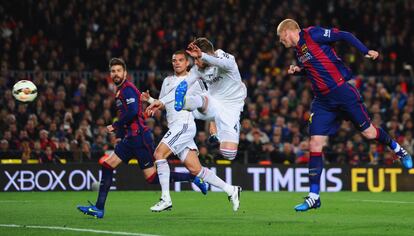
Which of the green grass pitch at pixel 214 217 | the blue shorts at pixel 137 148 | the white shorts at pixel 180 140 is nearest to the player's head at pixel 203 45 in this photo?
the blue shorts at pixel 137 148

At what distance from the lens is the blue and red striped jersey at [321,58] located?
12531 millimetres

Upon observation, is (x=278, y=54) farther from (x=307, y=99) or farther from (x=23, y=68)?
(x=23, y=68)

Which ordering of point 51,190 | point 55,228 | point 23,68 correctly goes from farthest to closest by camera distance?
1. point 23,68
2. point 51,190
3. point 55,228

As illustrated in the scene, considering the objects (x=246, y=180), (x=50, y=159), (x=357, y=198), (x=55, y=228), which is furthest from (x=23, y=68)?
(x=55, y=228)

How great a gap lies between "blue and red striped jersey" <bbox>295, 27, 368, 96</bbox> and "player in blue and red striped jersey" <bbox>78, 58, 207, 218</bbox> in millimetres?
2489

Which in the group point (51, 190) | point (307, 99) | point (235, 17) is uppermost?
point (235, 17)

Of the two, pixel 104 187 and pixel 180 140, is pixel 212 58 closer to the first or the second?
pixel 180 140

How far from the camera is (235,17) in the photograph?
98.3 ft

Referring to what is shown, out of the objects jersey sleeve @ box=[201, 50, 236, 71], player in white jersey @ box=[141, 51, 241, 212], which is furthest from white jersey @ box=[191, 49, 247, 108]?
player in white jersey @ box=[141, 51, 241, 212]

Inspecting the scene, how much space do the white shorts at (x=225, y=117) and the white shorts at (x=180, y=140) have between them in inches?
40.8

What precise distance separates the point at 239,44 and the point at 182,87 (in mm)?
15953

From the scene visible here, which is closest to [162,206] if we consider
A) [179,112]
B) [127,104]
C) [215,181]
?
[215,181]

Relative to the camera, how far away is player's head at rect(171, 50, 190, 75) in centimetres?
1465

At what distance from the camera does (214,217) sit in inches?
510
